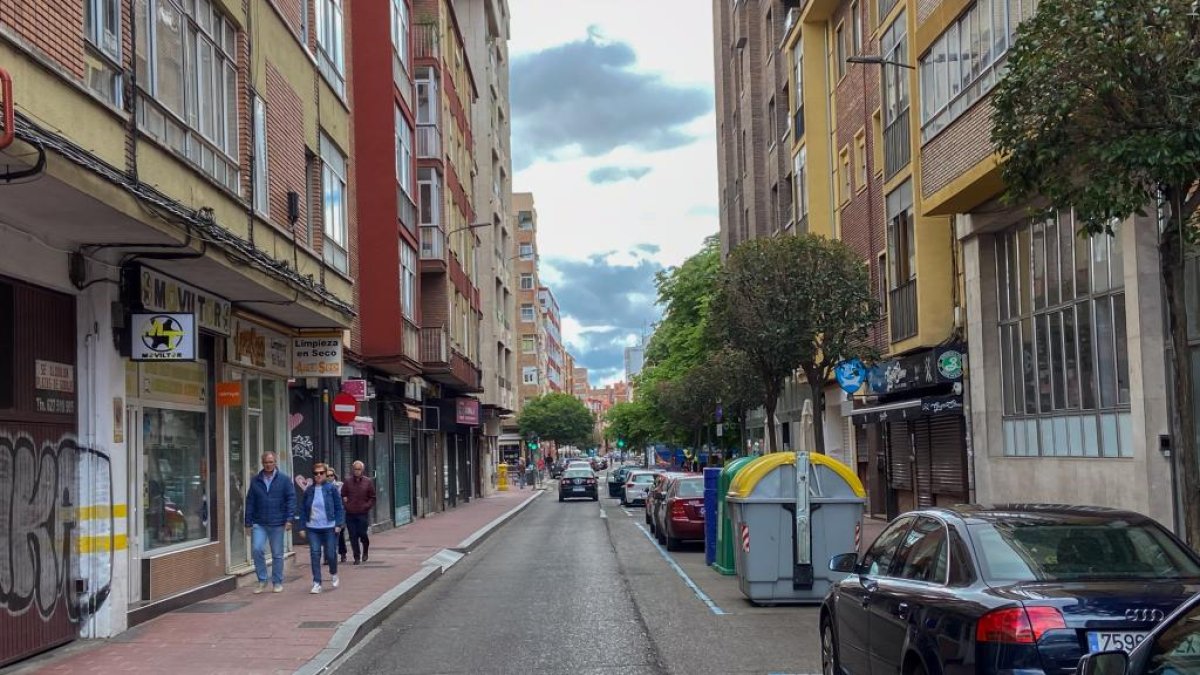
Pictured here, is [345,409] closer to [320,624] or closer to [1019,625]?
[320,624]

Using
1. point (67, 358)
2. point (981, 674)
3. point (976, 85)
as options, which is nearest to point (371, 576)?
point (67, 358)

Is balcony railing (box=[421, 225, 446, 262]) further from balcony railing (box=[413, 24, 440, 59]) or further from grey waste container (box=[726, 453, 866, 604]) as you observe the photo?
grey waste container (box=[726, 453, 866, 604])

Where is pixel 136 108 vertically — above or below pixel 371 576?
above

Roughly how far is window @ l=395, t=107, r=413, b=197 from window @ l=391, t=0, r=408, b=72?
5.25 feet

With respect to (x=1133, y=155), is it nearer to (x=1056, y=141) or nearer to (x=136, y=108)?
(x=1056, y=141)

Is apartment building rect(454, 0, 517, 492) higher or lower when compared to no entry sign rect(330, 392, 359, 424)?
higher

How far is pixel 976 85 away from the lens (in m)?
18.8

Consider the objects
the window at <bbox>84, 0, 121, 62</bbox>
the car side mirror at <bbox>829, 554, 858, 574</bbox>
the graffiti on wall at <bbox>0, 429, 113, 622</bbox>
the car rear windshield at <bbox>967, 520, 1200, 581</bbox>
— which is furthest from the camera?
the window at <bbox>84, 0, 121, 62</bbox>

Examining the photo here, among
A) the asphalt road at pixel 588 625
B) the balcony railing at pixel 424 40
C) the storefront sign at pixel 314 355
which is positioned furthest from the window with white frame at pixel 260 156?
the balcony railing at pixel 424 40

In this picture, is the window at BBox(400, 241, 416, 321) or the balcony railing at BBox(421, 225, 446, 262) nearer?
the window at BBox(400, 241, 416, 321)

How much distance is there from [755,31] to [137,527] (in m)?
35.7

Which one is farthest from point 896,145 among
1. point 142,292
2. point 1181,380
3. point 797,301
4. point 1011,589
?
point 1011,589

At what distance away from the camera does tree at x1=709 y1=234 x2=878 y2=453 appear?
23.2 meters

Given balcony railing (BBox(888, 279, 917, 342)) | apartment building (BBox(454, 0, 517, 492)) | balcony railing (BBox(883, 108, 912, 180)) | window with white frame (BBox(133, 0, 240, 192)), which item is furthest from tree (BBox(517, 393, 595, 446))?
window with white frame (BBox(133, 0, 240, 192))
